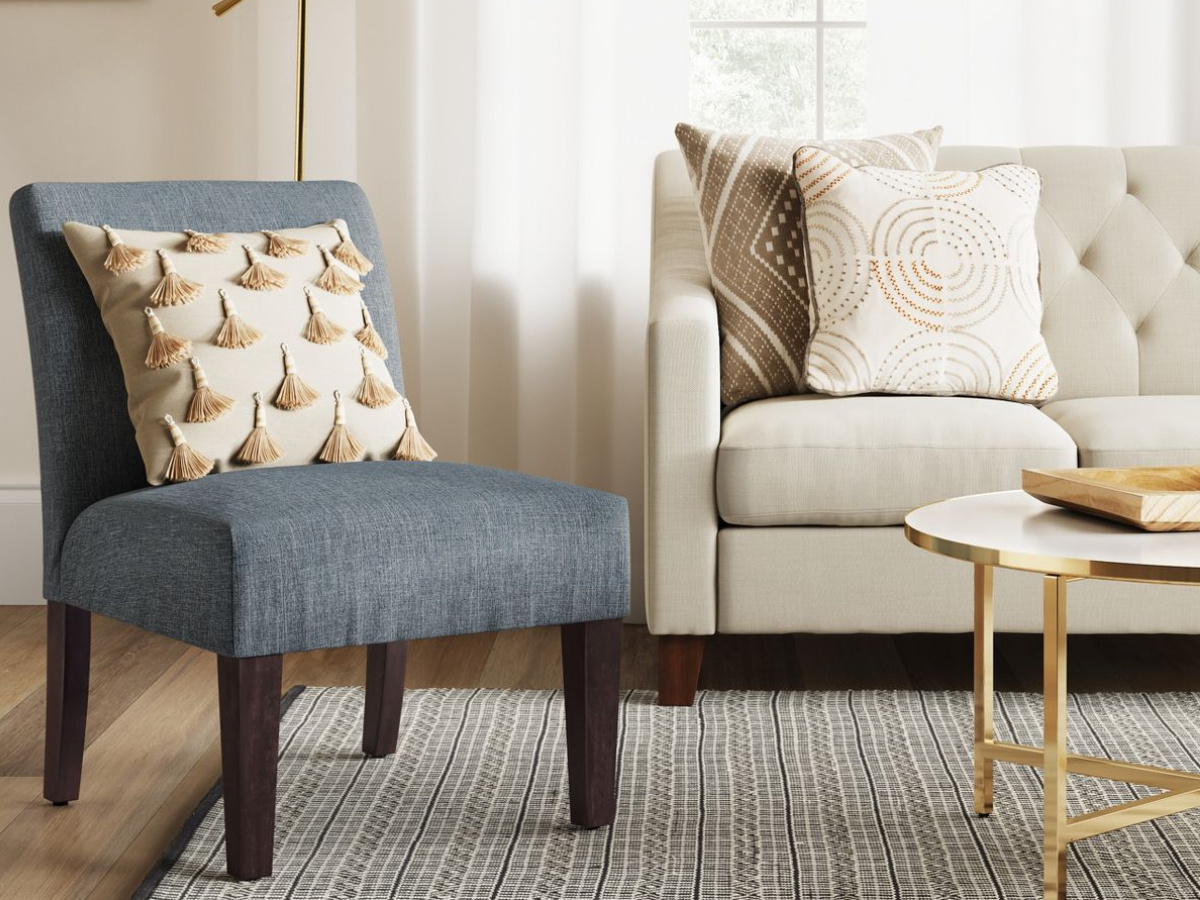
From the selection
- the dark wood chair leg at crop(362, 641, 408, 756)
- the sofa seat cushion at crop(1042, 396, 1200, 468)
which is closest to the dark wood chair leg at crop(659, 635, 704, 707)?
the dark wood chair leg at crop(362, 641, 408, 756)

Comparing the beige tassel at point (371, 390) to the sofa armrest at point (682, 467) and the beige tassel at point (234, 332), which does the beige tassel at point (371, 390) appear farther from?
the sofa armrest at point (682, 467)

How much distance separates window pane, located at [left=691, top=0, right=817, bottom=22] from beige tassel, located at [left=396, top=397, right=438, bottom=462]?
1566 millimetres

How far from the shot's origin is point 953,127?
2.98 m

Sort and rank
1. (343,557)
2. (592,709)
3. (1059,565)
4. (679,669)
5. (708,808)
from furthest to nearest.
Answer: (679,669) < (708,808) < (592,709) < (343,557) < (1059,565)

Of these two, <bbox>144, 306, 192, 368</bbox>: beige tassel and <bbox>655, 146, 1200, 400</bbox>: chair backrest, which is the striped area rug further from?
<bbox>655, 146, 1200, 400</bbox>: chair backrest

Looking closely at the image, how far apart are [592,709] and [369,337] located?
591 mm

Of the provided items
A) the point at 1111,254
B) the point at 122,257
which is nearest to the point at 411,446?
the point at 122,257

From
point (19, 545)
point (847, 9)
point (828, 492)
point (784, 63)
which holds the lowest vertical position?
point (19, 545)

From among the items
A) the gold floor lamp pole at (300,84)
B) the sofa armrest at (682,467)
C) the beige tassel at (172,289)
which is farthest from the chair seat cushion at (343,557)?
the gold floor lamp pole at (300,84)

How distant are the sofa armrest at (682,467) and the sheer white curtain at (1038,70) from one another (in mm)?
1014

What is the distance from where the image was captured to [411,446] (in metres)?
1.90

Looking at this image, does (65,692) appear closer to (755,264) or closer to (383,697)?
(383,697)

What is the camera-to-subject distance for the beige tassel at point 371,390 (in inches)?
73.1

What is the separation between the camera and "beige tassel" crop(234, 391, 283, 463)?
176 centimetres
